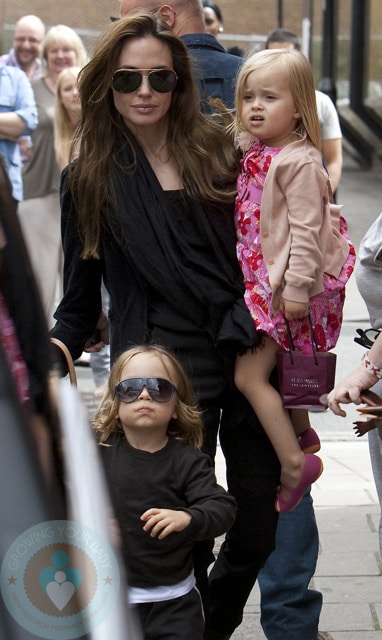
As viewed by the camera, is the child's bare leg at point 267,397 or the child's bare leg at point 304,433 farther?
the child's bare leg at point 304,433

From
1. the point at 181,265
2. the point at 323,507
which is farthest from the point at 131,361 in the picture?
the point at 323,507

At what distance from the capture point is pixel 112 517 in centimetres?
190

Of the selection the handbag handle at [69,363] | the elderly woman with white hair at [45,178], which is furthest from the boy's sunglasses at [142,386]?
the elderly woman with white hair at [45,178]

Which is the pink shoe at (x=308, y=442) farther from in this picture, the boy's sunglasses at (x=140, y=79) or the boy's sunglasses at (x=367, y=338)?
the boy's sunglasses at (x=140, y=79)

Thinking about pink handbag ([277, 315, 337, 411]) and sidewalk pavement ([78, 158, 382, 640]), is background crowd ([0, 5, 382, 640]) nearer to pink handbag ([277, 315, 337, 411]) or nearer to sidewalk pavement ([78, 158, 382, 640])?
A: pink handbag ([277, 315, 337, 411])

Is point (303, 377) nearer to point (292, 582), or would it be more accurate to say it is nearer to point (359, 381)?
point (359, 381)

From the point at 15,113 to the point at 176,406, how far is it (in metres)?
5.52

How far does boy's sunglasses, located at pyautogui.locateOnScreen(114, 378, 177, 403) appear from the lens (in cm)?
325

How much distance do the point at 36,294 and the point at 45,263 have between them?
7.19 m

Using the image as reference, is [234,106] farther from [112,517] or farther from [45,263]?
[45,263]

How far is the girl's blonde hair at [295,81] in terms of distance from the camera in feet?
11.6

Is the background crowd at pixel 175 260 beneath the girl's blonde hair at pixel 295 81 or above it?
beneath

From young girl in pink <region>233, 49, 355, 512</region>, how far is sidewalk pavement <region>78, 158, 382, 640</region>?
3.31 feet

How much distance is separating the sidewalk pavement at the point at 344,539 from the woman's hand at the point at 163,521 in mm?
1364
